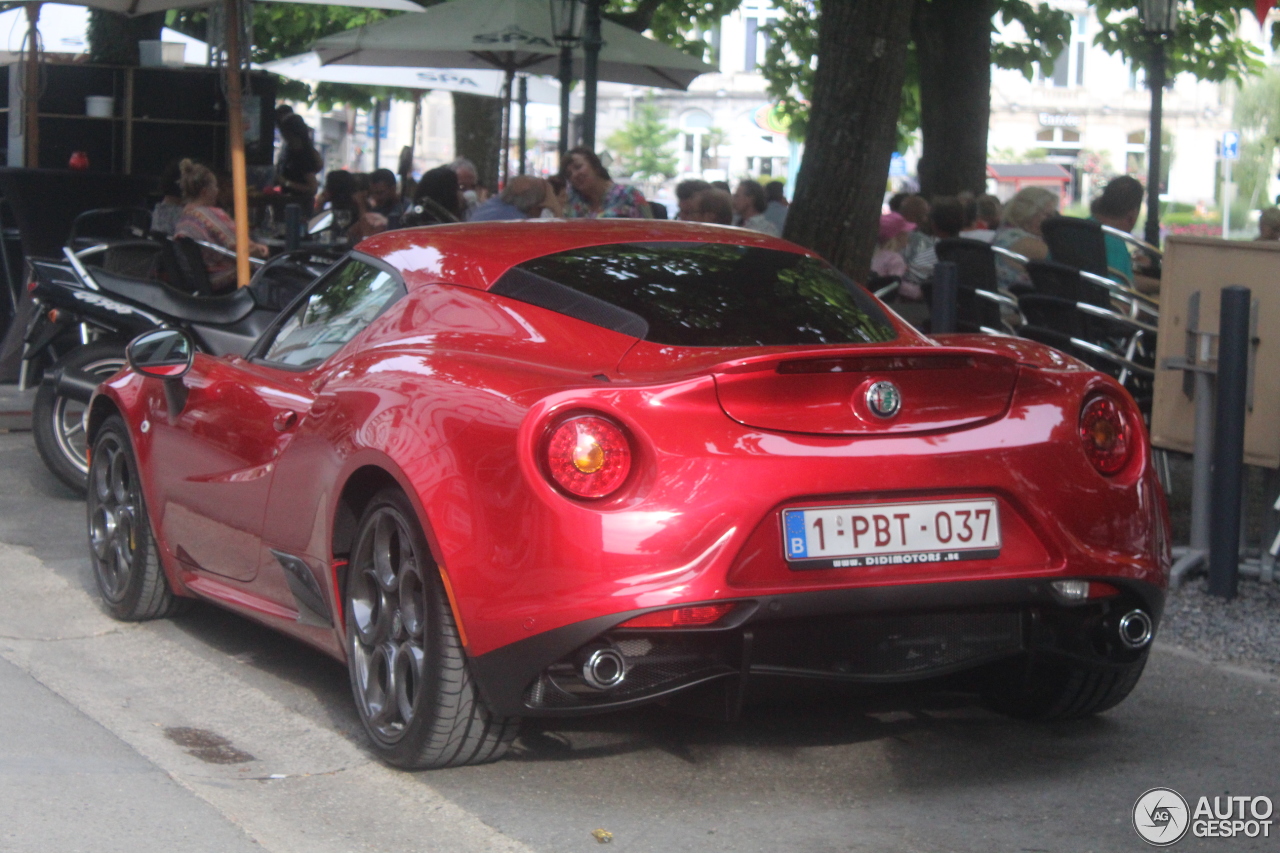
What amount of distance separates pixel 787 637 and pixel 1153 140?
432 inches

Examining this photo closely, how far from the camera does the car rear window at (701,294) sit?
14.4 feet

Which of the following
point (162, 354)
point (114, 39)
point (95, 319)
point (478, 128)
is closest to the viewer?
point (162, 354)

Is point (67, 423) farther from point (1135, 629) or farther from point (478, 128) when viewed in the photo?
point (478, 128)

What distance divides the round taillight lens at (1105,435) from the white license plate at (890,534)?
0.37m

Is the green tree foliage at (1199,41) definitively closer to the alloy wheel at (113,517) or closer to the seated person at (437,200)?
the seated person at (437,200)

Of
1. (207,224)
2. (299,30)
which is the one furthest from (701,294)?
(299,30)

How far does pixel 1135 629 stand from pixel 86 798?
2488 millimetres

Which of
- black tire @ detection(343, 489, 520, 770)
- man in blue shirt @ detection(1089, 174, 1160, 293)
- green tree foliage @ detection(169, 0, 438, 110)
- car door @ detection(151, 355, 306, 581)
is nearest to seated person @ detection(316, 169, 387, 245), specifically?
man in blue shirt @ detection(1089, 174, 1160, 293)

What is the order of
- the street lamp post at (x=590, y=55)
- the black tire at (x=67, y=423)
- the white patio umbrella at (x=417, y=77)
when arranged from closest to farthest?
the black tire at (x=67, y=423), the street lamp post at (x=590, y=55), the white patio umbrella at (x=417, y=77)

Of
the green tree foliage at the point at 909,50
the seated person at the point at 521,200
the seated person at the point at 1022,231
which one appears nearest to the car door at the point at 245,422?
the seated person at the point at 521,200

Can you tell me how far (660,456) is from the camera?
371 centimetres

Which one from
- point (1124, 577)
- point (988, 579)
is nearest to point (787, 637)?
point (988, 579)

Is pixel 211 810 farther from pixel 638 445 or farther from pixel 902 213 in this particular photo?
pixel 902 213

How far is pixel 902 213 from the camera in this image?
13031 mm
